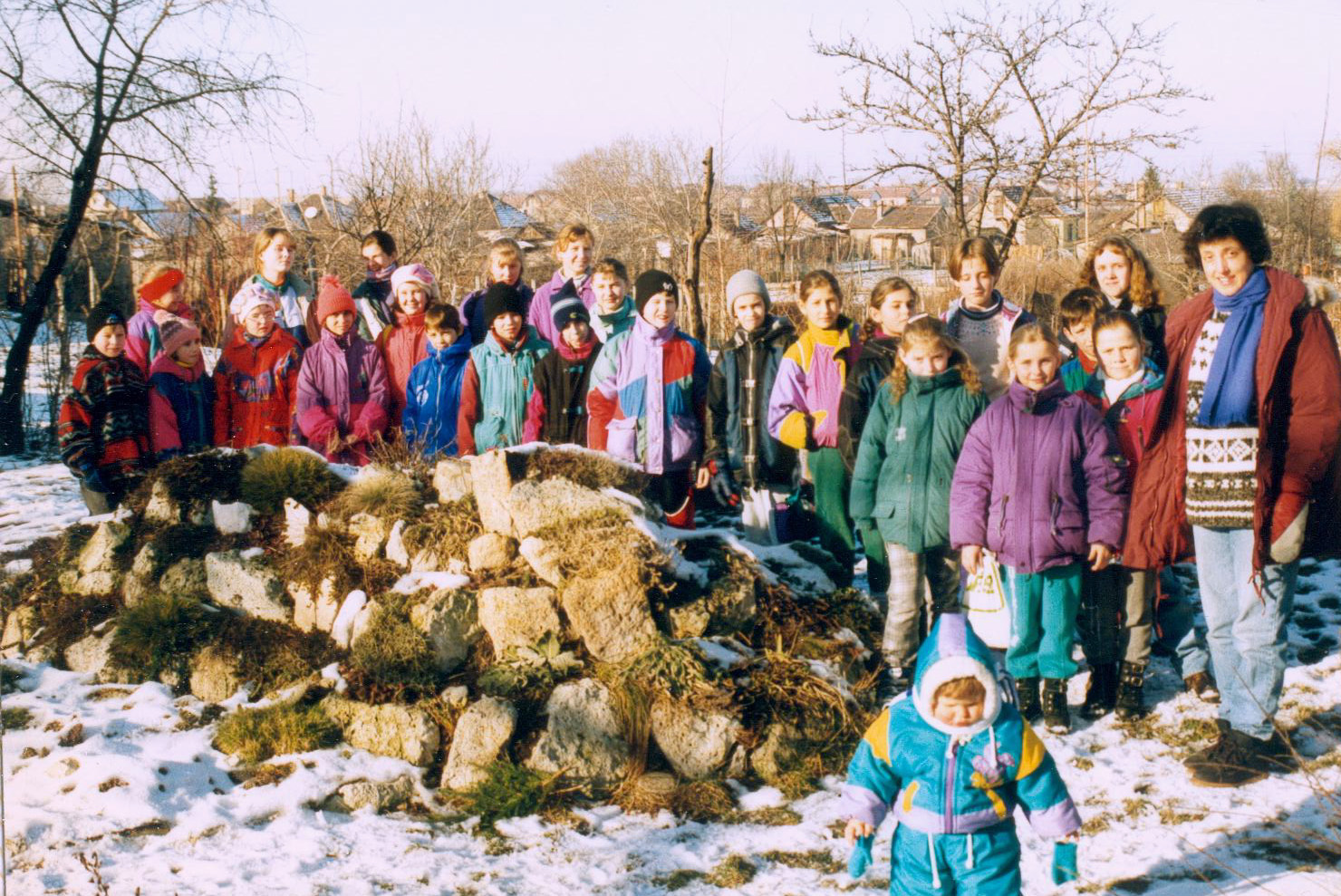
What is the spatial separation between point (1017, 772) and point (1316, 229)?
13.7 meters

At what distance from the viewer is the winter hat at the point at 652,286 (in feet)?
18.2

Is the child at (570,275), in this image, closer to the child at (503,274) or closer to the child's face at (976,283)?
the child at (503,274)

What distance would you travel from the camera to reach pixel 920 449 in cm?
466

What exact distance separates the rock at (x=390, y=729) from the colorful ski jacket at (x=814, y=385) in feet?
7.12

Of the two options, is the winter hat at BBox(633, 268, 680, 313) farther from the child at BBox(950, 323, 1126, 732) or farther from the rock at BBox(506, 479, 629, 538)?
the child at BBox(950, 323, 1126, 732)

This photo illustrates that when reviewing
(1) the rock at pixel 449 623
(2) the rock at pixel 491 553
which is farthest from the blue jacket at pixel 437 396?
(1) the rock at pixel 449 623

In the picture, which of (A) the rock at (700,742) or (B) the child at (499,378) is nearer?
(A) the rock at (700,742)

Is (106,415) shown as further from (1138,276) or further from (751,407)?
(1138,276)

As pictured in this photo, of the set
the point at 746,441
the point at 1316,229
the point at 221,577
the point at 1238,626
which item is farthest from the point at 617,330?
the point at 1316,229

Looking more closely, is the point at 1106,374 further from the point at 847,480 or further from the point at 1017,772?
the point at 1017,772

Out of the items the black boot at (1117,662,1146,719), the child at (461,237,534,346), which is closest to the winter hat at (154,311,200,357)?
the child at (461,237,534,346)

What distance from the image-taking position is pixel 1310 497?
153 inches

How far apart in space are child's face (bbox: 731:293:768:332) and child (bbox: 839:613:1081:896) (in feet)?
9.45

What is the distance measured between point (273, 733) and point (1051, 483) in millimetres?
3368
